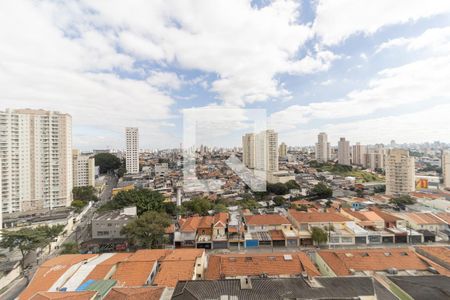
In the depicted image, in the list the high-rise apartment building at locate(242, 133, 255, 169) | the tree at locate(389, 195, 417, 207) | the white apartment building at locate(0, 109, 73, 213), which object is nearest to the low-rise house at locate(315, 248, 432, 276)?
the high-rise apartment building at locate(242, 133, 255, 169)

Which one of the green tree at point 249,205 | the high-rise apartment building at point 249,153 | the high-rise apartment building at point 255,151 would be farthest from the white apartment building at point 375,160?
the green tree at point 249,205

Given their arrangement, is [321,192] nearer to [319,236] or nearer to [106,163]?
[319,236]

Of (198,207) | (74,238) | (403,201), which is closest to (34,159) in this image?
(74,238)

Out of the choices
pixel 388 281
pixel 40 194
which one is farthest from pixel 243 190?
pixel 40 194

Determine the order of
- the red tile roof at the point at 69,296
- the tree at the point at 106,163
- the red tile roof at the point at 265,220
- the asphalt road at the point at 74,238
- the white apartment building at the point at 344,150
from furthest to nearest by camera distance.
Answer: the white apartment building at the point at 344,150
the tree at the point at 106,163
the red tile roof at the point at 265,220
the asphalt road at the point at 74,238
the red tile roof at the point at 69,296

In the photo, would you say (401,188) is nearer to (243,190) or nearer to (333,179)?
(333,179)

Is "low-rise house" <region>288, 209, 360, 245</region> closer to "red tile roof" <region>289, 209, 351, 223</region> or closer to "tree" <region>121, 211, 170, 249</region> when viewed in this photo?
"red tile roof" <region>289, 209, 351, 223</region>

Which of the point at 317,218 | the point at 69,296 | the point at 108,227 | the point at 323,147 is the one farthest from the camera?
the point at 323,147

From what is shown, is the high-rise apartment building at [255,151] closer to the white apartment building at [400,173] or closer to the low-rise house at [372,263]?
the low-rise house at [372,263]
